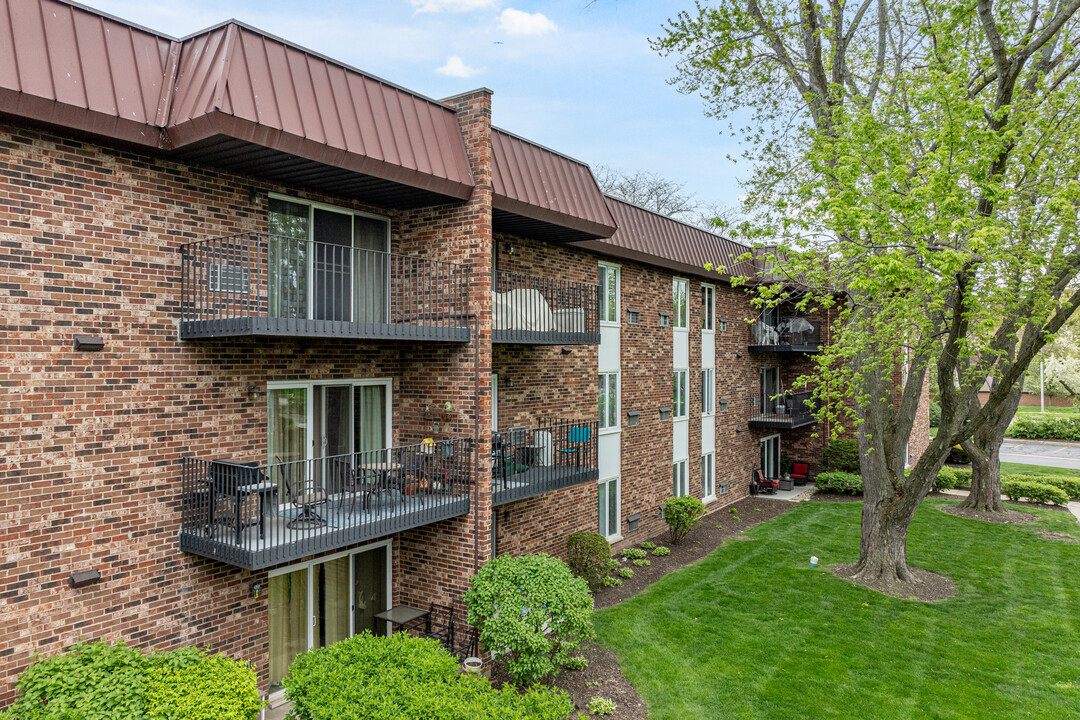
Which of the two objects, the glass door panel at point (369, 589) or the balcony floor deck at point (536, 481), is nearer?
the glass door panel at point (369, 589)

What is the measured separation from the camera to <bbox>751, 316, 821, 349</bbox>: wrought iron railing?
22.1 m

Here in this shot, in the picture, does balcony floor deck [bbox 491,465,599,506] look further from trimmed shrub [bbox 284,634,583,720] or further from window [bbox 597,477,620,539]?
→ trimmed shrub [bbox 284,634,583,720]

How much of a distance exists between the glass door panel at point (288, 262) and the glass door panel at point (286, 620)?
3.55 metres

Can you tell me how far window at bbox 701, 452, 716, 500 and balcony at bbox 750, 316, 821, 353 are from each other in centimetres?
473

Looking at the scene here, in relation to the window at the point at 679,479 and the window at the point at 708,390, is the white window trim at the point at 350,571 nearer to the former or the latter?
the window at the point at 679,479

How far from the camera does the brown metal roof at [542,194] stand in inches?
397

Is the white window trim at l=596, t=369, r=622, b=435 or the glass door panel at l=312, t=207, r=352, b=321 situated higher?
the glass door panel at l=312, t=207, r=352, b=321

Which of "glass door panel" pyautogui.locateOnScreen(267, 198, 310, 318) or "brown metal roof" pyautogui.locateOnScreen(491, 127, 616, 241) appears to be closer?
"glass door panel" pyautogui.locateOnScreen(267, 198, 310, 318)

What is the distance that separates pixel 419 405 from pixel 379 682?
437 centimetres

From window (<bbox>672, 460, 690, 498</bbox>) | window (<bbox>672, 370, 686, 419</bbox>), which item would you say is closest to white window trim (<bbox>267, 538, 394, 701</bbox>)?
window (<bbox>672, 460, 690, 498</bbox>)

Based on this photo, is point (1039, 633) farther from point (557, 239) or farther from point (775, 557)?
point (557, 239)

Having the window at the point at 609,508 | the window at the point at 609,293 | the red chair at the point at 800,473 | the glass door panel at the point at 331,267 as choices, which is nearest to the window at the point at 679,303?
the window at the point at 609,293

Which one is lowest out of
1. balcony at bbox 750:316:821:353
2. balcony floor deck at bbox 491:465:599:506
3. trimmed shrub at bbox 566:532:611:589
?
trimmed shrub at bbox 566:532:611:589

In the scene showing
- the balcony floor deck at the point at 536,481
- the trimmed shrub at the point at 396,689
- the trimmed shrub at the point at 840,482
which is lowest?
the trimmed shrub at the point at 840,482
